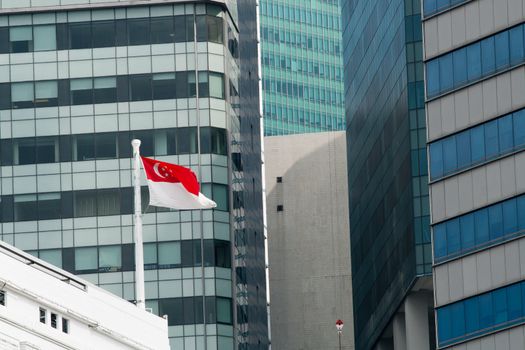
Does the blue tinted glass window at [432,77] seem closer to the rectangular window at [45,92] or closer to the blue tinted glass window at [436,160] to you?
the blue tinted glass window at [436,160]

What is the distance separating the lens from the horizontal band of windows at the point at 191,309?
132125mm

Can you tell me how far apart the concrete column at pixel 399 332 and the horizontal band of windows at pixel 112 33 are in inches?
1001

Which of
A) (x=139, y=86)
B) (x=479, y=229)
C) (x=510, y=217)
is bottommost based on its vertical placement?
(x=510, y=217)

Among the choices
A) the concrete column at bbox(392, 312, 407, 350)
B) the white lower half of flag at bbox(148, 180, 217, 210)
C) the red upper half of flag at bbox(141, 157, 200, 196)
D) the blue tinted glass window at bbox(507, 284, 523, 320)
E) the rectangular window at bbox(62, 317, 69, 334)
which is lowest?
the rectangular window at bbox(62, 317, 69, 334)

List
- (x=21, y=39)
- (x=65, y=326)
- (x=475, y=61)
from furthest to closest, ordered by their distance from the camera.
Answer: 1. (x=21, y=39)
2. (x=475, y=61)
3. (x=65, y=326)

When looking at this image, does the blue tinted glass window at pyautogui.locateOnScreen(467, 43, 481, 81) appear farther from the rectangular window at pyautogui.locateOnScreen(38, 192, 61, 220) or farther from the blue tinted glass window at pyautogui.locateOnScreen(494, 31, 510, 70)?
the rectangular window at pyautogui.locateOnScreen(38, 192, 61, 220)

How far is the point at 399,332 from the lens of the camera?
14625 cm

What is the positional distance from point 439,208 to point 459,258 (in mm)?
3595

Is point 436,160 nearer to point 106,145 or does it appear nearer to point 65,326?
point 106,145

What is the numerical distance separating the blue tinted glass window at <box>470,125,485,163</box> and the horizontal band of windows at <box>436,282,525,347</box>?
7777 mm

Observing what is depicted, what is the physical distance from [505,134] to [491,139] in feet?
4.49

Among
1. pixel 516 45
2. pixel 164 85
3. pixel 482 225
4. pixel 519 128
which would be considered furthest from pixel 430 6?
pixel 164 85

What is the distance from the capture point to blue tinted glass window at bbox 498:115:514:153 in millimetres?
106150

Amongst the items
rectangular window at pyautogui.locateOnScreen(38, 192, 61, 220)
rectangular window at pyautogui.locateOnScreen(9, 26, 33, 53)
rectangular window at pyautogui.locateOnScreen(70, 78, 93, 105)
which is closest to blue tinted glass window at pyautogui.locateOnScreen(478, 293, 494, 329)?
rectangular window at pyautogui.locateOnScreen(38, 192, 61, 220)
